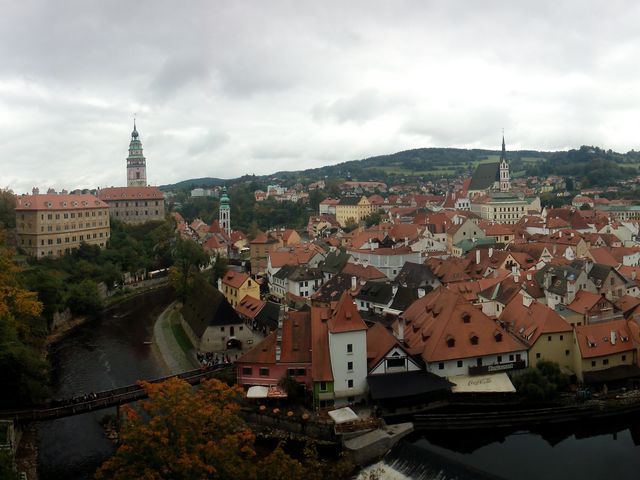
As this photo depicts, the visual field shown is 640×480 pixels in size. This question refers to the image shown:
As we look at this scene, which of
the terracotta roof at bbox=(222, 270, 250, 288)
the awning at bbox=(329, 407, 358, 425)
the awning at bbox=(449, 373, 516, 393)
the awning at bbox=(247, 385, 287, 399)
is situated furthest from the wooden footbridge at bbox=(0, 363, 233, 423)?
the terracotta roof at bbox=(222, 270, 250, 288)

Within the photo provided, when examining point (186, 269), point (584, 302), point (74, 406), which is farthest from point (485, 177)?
point (74, 406)

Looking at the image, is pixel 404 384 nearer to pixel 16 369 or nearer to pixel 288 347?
pixel 288 347

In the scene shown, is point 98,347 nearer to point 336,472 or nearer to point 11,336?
point 11,336

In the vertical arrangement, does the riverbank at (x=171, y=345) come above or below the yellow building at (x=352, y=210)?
below

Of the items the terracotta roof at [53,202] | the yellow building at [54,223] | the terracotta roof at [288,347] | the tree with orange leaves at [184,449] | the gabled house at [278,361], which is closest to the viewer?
the tree with orange leaves at [184,449]

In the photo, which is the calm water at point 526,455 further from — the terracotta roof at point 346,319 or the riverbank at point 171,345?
the riverbank at point 171,345

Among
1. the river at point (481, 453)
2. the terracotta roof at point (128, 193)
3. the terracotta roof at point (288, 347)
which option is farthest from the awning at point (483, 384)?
the terracotta roof at point (128, 193)
